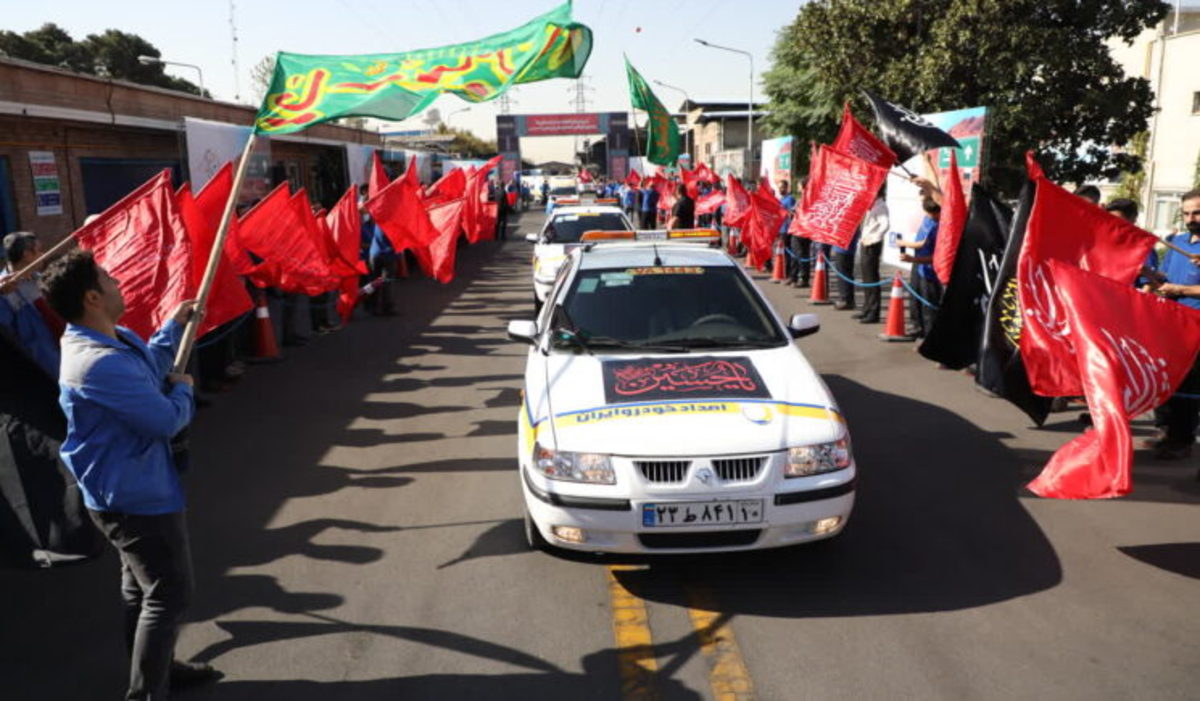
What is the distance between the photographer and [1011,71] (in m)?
18.4

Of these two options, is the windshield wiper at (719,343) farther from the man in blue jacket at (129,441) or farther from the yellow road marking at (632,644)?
the man in blue jacket at (129,441)

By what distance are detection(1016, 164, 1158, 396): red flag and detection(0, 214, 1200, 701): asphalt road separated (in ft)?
3.21

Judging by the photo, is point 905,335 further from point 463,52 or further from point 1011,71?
point 1011,71

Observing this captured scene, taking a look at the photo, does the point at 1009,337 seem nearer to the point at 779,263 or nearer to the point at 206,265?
the point at 206,265

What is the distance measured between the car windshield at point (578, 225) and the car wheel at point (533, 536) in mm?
8831

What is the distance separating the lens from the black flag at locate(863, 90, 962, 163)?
8.44 m

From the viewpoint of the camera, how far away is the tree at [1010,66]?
1812 cm

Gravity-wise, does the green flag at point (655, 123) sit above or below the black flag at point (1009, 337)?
above

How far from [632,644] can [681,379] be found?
152 cm

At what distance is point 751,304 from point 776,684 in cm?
288

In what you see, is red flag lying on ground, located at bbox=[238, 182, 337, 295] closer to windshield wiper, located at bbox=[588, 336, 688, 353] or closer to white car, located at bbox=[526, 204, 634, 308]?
white car, located at bbox=[526, 204, 634, 308]

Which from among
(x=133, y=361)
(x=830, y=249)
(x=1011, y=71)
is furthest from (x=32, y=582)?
(x=1011, y=71)

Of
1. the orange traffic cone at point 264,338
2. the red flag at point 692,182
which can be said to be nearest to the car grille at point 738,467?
the orange traffic cone at point 264,338

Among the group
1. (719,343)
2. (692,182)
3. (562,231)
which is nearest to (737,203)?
(562,231)
